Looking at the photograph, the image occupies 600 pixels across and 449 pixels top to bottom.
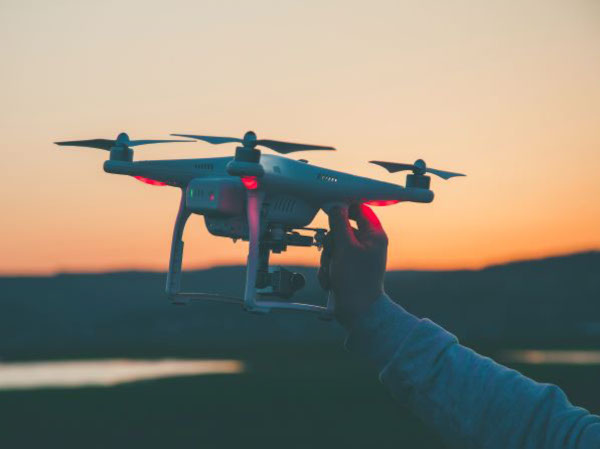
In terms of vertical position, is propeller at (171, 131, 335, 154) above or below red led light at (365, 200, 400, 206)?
above

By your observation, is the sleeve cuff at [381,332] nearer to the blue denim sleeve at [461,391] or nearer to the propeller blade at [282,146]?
the blue denim sleeve at [461,391]

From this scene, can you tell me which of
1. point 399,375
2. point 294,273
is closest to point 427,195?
point 294,273

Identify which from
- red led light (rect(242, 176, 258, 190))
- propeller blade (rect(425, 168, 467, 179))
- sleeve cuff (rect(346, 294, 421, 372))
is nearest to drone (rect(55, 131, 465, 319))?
red led light (rect(242, 176, 258, 190))

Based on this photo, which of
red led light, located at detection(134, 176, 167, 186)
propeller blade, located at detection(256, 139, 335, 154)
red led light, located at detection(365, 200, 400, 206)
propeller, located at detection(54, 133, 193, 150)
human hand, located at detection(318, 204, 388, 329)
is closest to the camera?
human hand, located at detection(318, 204, 388, 329)

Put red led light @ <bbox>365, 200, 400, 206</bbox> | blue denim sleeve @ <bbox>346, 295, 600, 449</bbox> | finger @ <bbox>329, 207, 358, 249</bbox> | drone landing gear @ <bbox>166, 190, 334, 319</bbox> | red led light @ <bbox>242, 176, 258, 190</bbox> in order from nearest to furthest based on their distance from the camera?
1. blue denim sleeve @ <bbox>346, 295, 600, 449</bbox>
2. finger @ <bbox>329, 207, 358, 249</bbox>
3. red led light @ <bbox>242, 176, 258, 190</bbox>
4. drone landing gear @ <bbox>166, 190, 334, 319</bbox>
5. red led light @ <bbox>365, 200, 400, 206</bbox>

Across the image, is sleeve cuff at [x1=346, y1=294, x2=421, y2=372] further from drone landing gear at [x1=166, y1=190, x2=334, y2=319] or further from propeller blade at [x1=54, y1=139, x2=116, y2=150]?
propeller blade at [x1=54, y1=139, x2=116, y2=150]

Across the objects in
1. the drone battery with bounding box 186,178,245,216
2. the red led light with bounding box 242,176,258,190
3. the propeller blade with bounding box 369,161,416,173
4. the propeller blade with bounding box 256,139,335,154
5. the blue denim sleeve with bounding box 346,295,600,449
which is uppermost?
the propeller blade with bounding box 369,161,416,173

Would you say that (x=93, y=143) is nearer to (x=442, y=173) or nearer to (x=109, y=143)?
(x=109, y=143)

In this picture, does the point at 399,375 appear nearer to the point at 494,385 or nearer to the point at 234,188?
the point at 494,385
